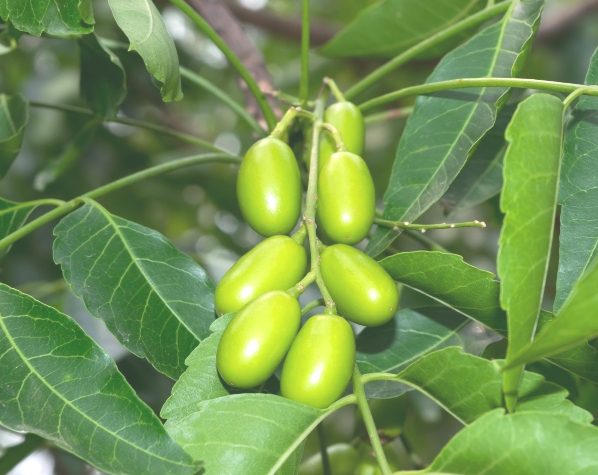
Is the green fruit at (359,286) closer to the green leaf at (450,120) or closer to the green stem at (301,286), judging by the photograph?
the green stem at (301,286)

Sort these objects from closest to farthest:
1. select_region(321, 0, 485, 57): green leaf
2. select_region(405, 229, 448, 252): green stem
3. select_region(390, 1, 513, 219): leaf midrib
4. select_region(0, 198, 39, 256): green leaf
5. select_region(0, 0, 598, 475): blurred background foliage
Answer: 1. select_region(390, 1, 513, 219): leaf midrib
2. select_region(0, 198, 39, 256): green leaf
3. select_region(405, 229, 448, 252): green stem
4. select_region(321, 0, 485, 57): green leaf
5. select_region(0, 0, 598, 475): blurred background foliage

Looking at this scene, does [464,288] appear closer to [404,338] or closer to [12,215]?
[404,338]

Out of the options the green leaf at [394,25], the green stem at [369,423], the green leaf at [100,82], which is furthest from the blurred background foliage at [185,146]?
the green stem at [369,423]

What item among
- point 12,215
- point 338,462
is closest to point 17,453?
point 12,215

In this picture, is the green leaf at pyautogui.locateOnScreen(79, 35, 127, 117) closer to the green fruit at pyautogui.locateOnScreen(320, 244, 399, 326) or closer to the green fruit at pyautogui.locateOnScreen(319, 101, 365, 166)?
the green fruit at pyautogui.locateOnScreen(319, 101, 365, 166)

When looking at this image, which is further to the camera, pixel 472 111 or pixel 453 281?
pixel 472 111

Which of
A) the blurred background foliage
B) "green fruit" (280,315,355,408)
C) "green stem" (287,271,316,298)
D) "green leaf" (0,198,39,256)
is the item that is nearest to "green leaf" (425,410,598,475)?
"green fruit" (280,315,355,408)
